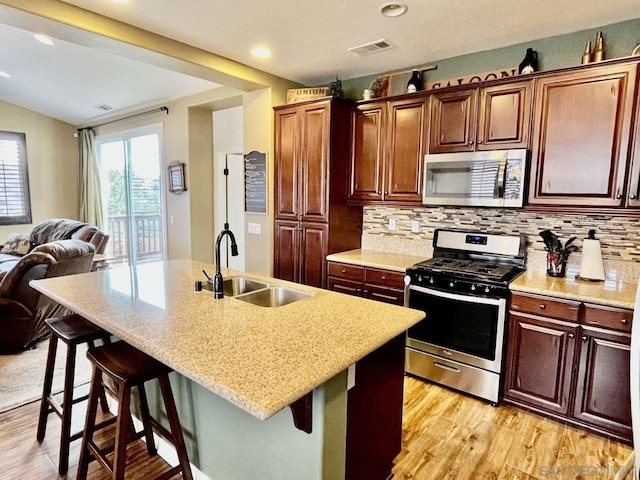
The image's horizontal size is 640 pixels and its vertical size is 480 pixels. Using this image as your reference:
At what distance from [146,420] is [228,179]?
370 cm

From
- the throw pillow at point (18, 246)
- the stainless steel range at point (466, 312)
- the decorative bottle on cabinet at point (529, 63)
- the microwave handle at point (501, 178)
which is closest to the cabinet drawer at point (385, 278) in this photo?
the stainless steel range at point (466, 312)

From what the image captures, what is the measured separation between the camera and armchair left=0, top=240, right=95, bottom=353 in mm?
3232

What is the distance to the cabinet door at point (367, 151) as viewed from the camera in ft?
11.1

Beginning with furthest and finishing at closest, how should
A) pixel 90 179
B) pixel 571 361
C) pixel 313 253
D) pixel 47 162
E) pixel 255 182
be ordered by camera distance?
Answer: pixel 90 179 → pixel 47 162 → pixel 255 182 → pixel 313 253 → pixel 571 361

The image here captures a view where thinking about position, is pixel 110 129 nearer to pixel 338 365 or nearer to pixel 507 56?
pixel 507 56

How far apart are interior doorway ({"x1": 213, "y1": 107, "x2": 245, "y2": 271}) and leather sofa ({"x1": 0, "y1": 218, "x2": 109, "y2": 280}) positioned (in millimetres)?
1518

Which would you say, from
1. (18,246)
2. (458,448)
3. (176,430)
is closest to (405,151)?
(458,448)

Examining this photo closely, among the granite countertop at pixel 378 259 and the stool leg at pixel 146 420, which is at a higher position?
the granite countertop at pixel 378 259

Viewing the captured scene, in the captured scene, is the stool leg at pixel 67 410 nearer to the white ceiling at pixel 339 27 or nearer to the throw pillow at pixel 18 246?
the white ceiling at pixel 339 27

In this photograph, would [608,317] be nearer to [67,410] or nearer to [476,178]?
[476,178]

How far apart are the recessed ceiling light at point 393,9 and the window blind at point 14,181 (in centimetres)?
698

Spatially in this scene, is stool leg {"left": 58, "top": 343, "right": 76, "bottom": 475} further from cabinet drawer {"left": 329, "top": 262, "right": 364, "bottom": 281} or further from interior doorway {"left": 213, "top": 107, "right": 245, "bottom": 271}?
interior doorway {"left": 213, "top": 107, "right": 245, "bottom": 271}

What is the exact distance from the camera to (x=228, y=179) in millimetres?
5180

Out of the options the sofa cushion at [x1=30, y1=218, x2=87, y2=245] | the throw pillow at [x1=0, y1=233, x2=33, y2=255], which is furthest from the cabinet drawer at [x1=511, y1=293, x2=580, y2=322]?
the throw pillow at [x1=0, y1=233, x2=33, y2=255]
